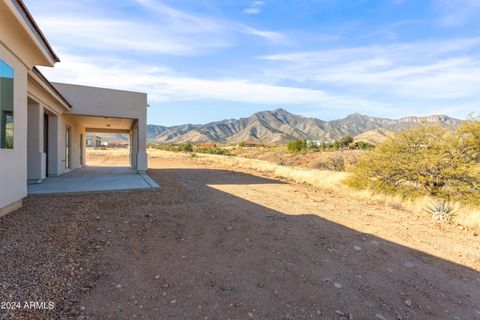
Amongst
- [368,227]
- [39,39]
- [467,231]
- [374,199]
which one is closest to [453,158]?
[374,199]

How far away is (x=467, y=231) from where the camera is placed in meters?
6.96

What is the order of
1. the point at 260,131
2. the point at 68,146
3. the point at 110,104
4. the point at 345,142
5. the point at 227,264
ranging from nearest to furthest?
the point at 227,264
the point at 110,104
the point at 68,146
the point at 345,142
the point at 260,131

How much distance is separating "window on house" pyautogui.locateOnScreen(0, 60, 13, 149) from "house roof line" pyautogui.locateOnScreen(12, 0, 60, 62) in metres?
1.01

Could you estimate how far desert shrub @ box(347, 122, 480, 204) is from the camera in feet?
31.4

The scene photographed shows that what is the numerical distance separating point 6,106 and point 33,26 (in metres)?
1.86

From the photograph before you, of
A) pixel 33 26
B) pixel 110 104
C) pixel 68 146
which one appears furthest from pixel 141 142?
pixel 33 26

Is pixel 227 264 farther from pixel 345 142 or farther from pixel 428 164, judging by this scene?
pixel 345 142

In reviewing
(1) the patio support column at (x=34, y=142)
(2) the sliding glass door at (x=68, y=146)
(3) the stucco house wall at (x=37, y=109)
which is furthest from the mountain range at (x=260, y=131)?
(1) the patio support column at (x=34, y=142)

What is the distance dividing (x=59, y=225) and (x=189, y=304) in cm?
361

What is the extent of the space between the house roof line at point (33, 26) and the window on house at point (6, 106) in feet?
3.33

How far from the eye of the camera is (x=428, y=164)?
10.1 meters

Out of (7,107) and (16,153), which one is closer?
(7,107)

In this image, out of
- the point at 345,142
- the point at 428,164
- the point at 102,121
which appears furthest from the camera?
the point at 345,142

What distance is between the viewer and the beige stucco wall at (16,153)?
5554mm
